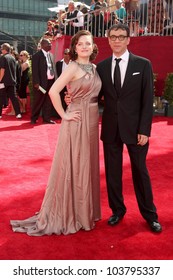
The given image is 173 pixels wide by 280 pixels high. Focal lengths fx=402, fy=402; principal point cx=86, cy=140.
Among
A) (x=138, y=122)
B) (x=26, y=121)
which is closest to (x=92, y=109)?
(x=138, y=122)

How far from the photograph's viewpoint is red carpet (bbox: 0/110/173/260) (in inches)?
124

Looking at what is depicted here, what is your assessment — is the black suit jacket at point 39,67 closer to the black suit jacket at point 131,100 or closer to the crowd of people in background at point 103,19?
the crowd of people in background at point 103,19

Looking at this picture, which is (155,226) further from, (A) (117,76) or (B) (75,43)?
(B) (75,43)

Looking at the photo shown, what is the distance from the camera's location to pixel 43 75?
30.8 feet

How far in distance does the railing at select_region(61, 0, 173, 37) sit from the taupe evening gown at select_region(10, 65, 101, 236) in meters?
9.14

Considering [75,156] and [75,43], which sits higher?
[75,43]

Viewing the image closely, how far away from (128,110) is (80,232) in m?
1.16

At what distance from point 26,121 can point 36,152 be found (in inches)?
141

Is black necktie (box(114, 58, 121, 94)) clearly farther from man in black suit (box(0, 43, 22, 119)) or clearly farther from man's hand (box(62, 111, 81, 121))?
man in black suit (box(0, 43, 22, 119))

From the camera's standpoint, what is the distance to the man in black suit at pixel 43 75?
936 centimetres

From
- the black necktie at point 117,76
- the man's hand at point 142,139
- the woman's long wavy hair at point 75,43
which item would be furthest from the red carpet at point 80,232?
the woman's long wavy hair at point 75,43

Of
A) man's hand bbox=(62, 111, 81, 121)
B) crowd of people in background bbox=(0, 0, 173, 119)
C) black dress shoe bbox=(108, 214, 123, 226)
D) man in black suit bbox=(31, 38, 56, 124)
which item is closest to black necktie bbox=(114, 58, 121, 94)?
man's hand bbox=(62, 111, 81, 121)

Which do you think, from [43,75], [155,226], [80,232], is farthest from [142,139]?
[43,75]

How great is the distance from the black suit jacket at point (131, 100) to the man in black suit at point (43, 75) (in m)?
5.98
